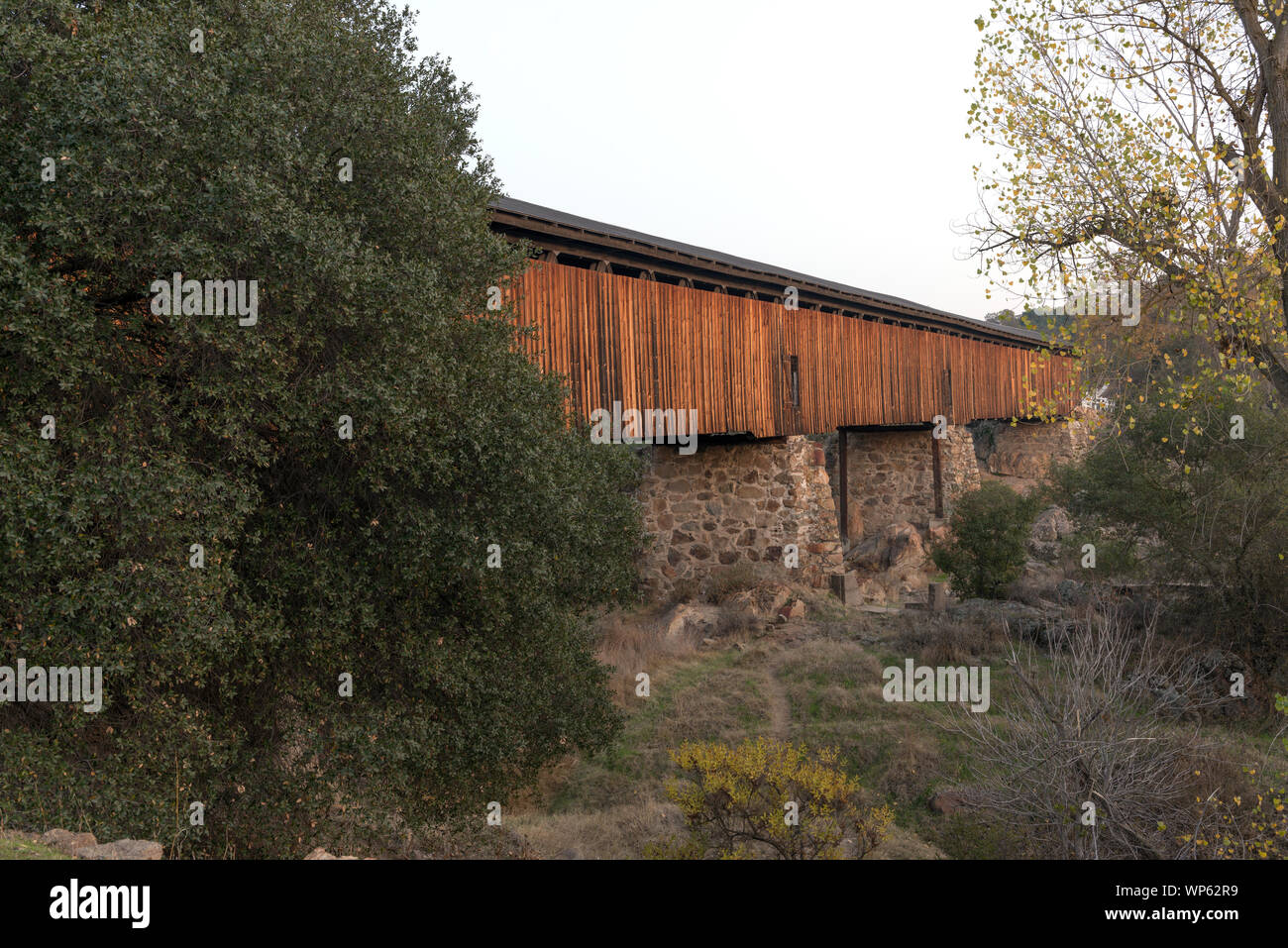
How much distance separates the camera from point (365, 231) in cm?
664

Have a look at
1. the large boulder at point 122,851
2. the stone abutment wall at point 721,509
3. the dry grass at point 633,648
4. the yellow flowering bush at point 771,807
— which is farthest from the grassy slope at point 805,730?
the large boulder at point 122,851

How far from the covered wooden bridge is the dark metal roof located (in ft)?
0.10

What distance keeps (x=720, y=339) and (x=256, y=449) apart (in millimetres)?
10643

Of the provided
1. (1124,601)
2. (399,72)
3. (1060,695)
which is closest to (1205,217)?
(1060,695)

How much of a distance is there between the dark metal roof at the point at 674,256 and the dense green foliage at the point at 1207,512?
2457 millimetres

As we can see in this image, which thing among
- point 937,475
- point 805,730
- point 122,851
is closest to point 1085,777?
point 805,730

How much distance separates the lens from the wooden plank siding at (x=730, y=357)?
12.1 meters

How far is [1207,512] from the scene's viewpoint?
11.8m

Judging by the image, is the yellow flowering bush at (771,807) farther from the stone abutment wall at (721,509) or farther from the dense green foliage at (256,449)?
the stone abutment wall at (721,509)
